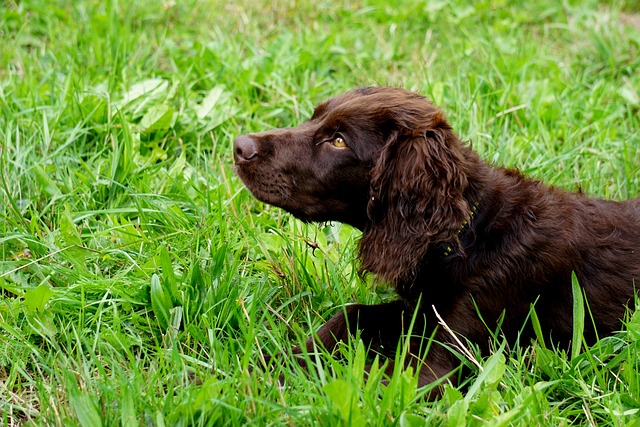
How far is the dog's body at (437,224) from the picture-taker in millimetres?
2689

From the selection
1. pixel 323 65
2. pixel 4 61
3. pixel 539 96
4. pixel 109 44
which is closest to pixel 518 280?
pixel 539 96

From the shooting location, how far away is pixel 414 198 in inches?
106

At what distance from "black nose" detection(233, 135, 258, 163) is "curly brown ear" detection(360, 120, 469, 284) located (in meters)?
0.48

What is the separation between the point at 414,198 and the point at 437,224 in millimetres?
121

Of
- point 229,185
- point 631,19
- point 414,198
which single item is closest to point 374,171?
point 414,198

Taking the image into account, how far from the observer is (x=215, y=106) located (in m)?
4.32

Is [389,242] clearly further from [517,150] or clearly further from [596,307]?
[517,150]

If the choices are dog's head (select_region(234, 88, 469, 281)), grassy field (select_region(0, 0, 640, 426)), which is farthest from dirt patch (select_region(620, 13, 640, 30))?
dog's head (select_region(234, 88, 469, 281))

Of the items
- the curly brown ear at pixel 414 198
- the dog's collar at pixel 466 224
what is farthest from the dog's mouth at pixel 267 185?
the dog's collar at pixel 466 224

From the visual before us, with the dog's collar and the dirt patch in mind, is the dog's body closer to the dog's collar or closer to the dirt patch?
the dog's collar

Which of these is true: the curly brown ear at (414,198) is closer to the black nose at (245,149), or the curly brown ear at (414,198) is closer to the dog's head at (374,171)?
the dog's head at (374,171)

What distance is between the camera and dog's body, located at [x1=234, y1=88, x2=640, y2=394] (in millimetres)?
2689

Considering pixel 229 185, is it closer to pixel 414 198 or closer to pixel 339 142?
pixel 339 142

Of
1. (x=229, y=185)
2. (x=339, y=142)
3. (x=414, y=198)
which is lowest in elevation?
(x=229, y=185)
